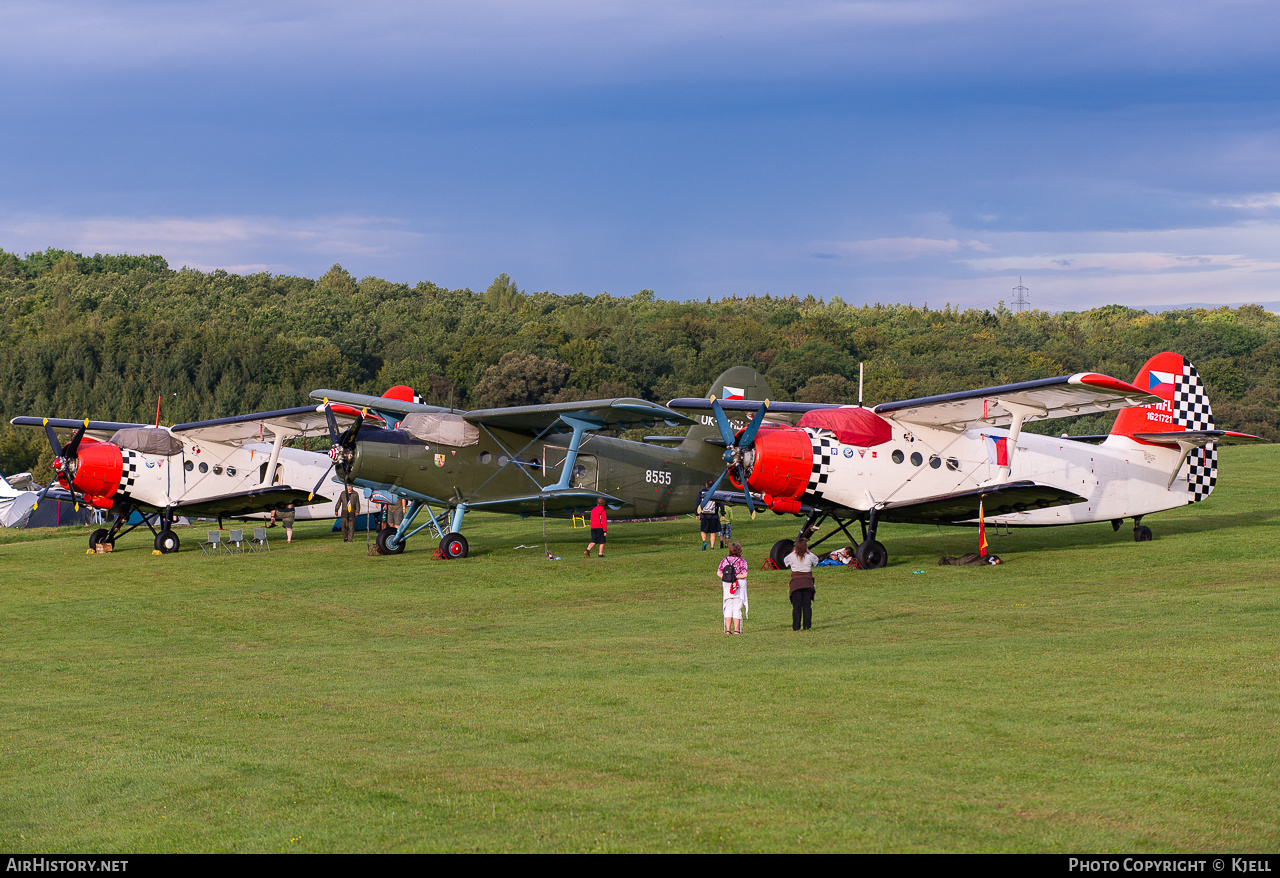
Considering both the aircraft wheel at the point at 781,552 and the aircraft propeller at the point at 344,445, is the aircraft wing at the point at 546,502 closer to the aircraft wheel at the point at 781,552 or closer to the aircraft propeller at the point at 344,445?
the aircraft propeller at the point at 344,445

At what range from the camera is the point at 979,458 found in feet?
72.5

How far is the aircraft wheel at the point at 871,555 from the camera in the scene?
20.7 meters

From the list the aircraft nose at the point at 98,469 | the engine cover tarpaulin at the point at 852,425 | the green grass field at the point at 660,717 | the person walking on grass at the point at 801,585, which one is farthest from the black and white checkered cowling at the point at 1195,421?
the aircraft nose at the point at 98,469

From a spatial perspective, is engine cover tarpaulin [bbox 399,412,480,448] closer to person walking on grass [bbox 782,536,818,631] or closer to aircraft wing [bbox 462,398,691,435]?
aircraft wing [bbox 462,398,691,435]

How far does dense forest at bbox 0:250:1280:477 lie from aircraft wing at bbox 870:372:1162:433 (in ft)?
154

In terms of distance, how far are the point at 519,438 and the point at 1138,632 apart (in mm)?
15818

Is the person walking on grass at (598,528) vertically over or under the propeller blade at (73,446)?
under

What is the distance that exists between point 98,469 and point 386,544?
798 centimetres

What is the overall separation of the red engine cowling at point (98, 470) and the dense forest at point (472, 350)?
4053 cm

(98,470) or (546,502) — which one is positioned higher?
(98,470)

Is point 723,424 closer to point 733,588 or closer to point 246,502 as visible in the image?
point 733,588

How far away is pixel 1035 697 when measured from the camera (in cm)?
961

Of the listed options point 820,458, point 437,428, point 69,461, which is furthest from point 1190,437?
point 69,461

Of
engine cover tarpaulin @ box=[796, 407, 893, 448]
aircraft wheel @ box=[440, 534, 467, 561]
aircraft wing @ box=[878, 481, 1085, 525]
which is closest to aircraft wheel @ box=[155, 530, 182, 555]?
aircraft wheel @ box=[440, 534, 467, 561]
